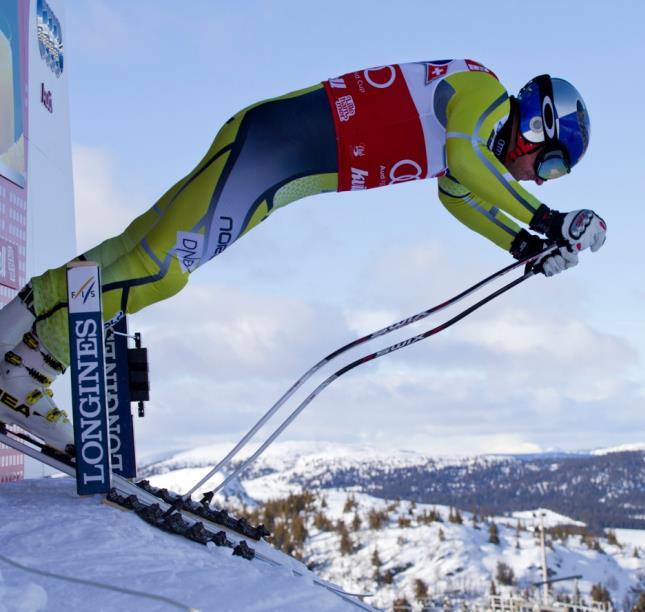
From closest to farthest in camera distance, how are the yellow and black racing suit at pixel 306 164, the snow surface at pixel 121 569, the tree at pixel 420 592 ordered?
the snow surface at pixel 121 569 < the yellow and black racing suit at pixel 306 164 < the tree at pixel 420 592

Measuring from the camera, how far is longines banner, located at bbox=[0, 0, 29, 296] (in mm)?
5887

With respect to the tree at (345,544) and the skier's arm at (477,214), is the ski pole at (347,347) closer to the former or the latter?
the skier's arm at (477,214)

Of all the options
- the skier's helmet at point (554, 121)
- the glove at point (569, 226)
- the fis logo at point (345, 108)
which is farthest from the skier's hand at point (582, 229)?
the fis logo at point (345, 108)

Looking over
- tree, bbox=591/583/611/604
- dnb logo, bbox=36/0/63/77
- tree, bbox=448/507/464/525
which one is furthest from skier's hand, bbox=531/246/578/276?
tree, bbox=448/507/464/525

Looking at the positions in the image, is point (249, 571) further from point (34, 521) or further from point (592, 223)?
point (592, 223)

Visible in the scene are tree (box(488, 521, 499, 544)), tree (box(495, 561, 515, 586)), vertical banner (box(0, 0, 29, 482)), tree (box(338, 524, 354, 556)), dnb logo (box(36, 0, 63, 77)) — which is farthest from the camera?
tree (box(488, 521, 499, 544))

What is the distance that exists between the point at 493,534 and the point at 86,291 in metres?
131

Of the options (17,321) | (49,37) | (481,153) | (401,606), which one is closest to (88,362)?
(17,321)

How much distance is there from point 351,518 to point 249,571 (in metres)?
138

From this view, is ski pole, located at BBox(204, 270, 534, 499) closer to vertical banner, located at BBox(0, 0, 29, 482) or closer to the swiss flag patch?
the swiss flag patch

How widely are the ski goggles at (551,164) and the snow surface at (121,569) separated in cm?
212

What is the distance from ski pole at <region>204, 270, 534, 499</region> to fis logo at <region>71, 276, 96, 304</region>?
0.89m

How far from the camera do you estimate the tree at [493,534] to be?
412 ft

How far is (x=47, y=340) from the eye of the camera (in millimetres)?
3586
